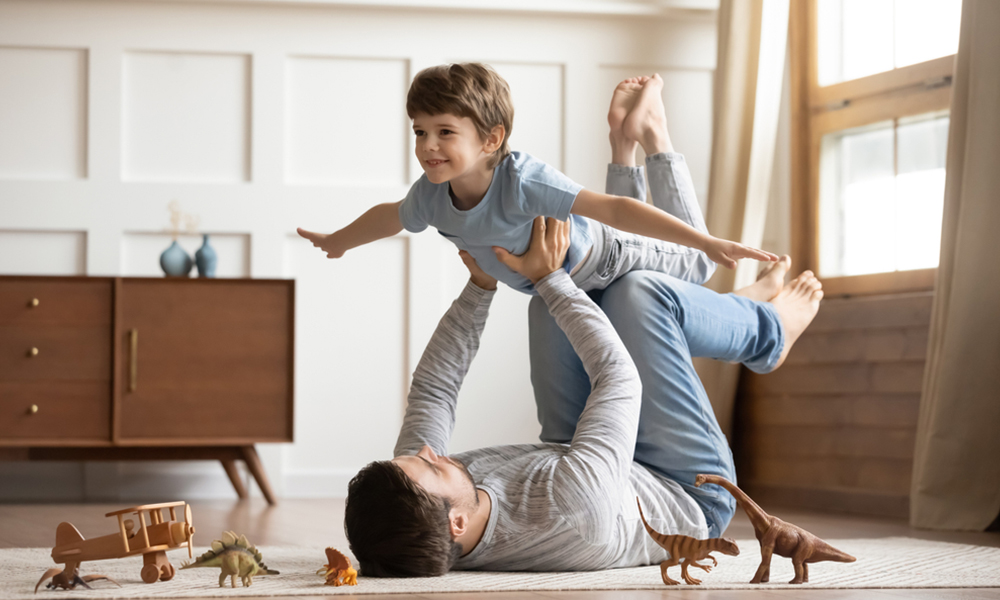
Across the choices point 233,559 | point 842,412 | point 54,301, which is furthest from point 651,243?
point 54,301

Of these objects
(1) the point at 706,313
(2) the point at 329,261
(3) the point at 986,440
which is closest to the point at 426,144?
(1) the point at 706,313

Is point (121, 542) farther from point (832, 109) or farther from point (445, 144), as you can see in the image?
point (832, 109)

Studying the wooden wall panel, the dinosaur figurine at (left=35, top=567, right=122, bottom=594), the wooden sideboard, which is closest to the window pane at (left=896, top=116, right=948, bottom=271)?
the wooden wall panel

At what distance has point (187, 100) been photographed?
3.41 metres

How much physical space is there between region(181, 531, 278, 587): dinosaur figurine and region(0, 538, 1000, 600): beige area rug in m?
0.02

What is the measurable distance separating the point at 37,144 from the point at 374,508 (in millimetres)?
2588

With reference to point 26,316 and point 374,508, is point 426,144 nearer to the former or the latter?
point 374,508

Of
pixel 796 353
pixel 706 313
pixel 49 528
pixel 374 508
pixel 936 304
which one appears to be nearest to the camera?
pixel 374 508

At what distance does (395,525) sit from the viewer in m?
1.38

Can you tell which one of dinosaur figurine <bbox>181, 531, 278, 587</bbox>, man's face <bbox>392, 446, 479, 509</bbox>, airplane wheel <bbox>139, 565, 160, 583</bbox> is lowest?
airplane wheel <bbox>139, 565, 160, 583</bbox>

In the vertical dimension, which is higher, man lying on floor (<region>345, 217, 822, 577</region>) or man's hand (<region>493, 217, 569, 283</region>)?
man's hand (<region>493, 217, 569, 283</region>)

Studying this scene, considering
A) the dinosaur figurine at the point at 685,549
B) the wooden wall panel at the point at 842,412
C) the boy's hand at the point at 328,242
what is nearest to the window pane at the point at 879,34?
the wooden wall panel at the point at 842,412

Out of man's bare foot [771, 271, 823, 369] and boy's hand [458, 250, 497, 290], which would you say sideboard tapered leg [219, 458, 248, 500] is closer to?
boy's hand [458, 250, 497, 290]

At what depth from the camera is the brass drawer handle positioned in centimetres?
297
